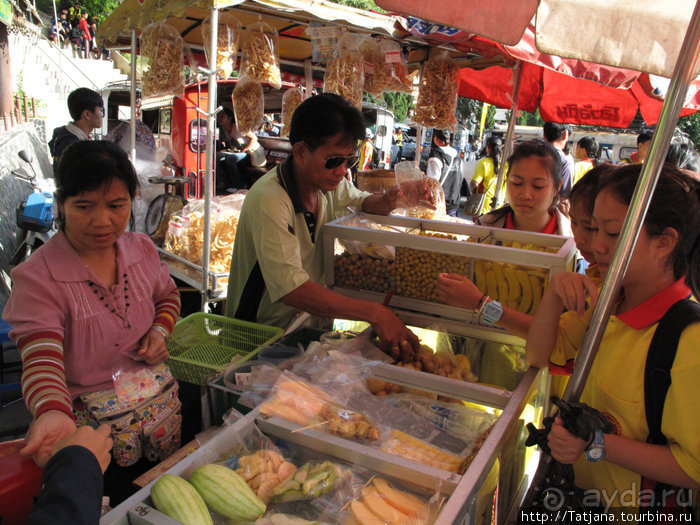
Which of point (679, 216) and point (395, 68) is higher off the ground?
point (395, 68)

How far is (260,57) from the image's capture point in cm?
409

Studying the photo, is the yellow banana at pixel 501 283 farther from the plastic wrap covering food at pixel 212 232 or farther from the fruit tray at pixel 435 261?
the plastic wrap covering food at pixel 212 232

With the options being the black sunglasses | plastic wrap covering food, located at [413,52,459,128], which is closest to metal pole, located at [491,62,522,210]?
plastic wrap covering food, located at [413,52,459,128]

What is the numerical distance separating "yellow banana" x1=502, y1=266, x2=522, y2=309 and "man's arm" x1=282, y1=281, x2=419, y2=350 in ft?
1.46

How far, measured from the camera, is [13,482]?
1041 mm

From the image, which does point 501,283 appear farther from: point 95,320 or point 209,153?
point 209,153

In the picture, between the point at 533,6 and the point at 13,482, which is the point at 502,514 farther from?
the point at 533,6

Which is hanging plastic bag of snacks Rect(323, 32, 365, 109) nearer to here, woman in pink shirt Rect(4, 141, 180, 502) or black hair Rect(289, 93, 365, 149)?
black hair Rect(289, 93, 365, 149)

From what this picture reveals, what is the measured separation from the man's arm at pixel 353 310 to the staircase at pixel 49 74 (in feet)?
50.4

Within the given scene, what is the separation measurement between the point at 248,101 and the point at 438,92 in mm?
1846

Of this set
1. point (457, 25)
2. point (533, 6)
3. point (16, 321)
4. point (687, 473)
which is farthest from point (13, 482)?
point (533, 6)

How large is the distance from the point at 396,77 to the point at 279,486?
4.22m

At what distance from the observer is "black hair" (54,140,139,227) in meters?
1.45

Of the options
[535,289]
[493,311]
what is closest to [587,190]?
[535,289]
